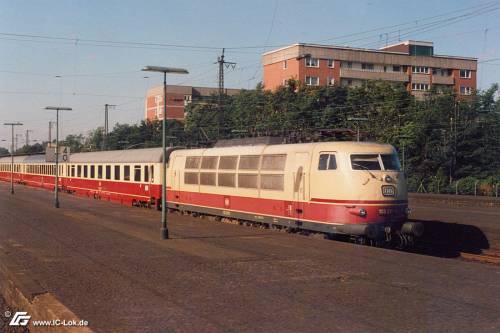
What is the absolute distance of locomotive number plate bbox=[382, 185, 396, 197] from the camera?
15784 millimetres

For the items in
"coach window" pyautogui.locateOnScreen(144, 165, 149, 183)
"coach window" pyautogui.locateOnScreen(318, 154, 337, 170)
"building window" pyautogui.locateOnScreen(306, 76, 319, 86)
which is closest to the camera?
"coach window" pyautogui.locateOnScreen(318, 154, 337, 170)

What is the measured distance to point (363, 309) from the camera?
309 inches

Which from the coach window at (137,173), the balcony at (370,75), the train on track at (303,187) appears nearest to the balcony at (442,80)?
the balcony at (370,75)

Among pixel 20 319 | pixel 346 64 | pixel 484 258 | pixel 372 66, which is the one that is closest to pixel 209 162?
pixel 484 258

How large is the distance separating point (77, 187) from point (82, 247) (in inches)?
1156

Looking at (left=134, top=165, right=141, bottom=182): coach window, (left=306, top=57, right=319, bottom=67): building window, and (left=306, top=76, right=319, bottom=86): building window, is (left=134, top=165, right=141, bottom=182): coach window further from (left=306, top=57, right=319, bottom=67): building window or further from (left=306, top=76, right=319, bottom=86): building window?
(left=306, top=76, right=319, bottom=86): building window

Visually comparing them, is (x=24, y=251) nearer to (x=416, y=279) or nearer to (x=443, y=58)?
(x=416, y=279)

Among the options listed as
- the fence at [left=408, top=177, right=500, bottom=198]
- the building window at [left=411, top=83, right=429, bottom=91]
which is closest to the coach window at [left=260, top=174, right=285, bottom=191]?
the fence at [left=408, top=177, right=500, bottom=198]

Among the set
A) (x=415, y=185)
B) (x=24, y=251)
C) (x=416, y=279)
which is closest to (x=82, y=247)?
(x=24, y=251)

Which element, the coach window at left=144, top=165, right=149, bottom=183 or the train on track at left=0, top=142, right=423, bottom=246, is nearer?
the train on track at left=0, top=142, right=423, bottom=246

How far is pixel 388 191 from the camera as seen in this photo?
52.1 feet

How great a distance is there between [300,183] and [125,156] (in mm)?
17979

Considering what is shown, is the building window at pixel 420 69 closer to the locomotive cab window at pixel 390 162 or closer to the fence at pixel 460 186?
the fence at pixel 460 186

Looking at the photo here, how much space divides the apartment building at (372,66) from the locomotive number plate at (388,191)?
56.2 meters
